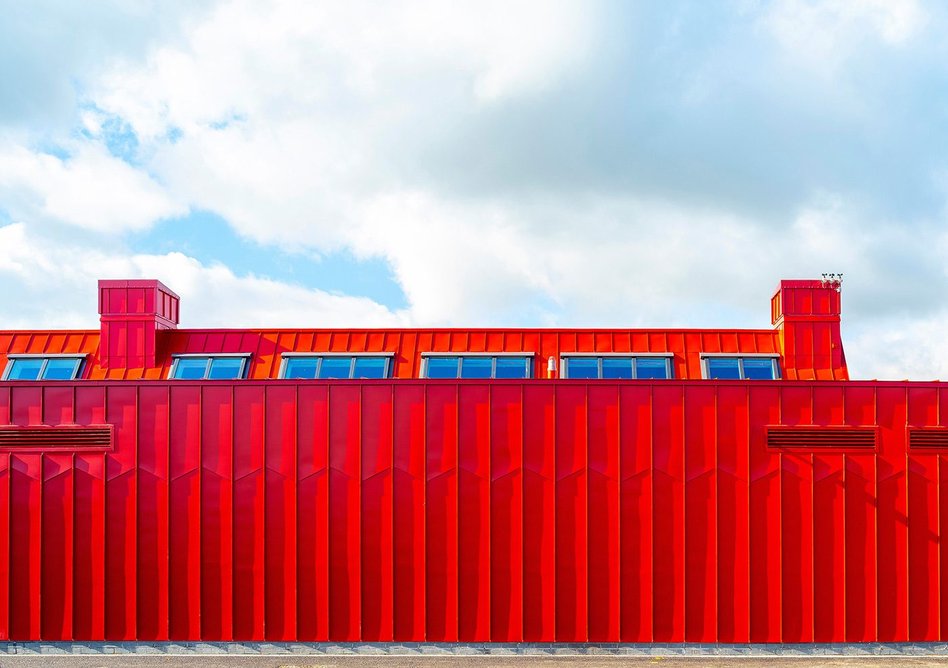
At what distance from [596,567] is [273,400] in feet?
29.3

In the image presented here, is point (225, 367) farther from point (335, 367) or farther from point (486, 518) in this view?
point (486, 518)

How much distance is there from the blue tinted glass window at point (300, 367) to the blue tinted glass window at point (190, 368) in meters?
2.46

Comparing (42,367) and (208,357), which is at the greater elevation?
(208,357)

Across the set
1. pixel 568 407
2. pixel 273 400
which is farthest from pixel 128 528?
pixel 568 407

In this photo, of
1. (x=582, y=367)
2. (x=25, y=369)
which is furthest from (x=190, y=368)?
(x=582, y=367)

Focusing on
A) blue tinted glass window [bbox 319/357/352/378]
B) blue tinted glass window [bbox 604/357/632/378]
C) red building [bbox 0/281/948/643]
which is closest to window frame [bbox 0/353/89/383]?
red building [bbox 0/281/948/643]

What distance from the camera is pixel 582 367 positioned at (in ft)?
69.0

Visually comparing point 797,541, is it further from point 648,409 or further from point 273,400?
point 273,400

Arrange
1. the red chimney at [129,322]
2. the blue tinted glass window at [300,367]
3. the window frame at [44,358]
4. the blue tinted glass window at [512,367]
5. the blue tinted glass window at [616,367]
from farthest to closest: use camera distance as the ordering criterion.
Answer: the window frame at [44,358] → the red chimney at [129,322] → the blue tinted glass window at [300,367] → the blue tinted glass window at [512,367] → the blue tinted glass window at [616,367]

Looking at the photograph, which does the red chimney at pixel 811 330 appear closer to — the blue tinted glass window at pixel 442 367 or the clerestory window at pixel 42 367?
the blue tinted glass window at pixel 442 367

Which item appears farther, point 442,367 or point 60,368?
point 60,368

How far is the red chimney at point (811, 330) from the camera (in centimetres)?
2134

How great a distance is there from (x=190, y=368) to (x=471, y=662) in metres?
11.6

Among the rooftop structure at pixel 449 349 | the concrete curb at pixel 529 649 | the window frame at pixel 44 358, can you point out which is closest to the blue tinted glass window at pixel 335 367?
the rooftop structure at pixel 449 349
